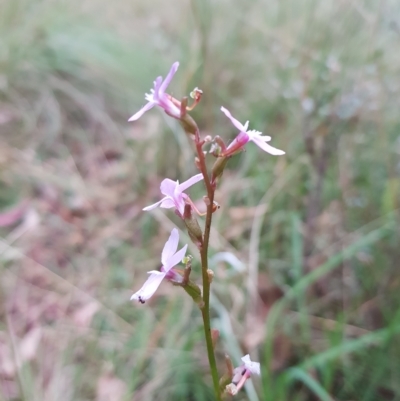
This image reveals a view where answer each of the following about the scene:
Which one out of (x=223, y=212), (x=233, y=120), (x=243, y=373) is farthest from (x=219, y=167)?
(x=223, y=212)

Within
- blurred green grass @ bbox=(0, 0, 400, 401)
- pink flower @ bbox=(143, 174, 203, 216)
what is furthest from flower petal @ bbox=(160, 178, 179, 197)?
blurred green grass @ bbox=(0, 0, 400, 401)

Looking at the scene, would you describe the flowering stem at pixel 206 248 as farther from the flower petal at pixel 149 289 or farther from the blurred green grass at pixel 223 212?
the blurred green grass at pixel 223 212

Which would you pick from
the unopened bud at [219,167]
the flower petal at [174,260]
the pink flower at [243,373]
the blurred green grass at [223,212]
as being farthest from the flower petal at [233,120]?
the blurred green grass at [223,212]

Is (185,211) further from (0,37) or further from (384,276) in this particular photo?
(0,37)

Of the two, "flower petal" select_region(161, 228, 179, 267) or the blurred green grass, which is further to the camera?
the blurred green grass

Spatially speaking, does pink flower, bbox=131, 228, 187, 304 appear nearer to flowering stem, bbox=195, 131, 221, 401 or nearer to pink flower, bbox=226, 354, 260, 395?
flowering stem, bbox=195, 131, 221, 401
